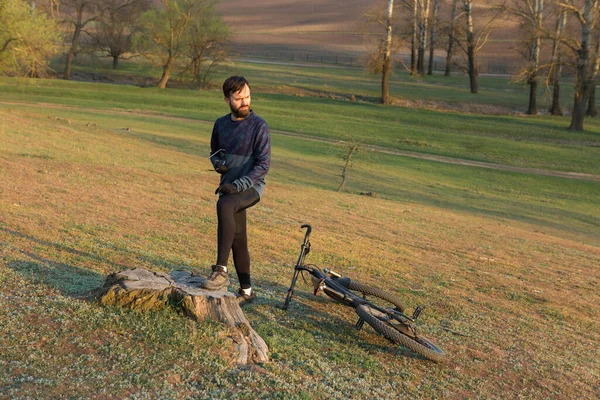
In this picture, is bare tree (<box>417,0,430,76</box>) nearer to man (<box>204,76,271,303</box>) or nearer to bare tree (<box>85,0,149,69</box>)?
bare tree (<box>85,0,149,69</box>)

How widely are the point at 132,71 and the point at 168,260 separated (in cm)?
6838

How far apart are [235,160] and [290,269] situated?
10.8 feet

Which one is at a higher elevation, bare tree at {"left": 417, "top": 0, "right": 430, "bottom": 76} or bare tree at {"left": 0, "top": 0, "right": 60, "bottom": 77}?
bare tree at {"left": 417, "top": 0, "right": 430, "bottom": 76}

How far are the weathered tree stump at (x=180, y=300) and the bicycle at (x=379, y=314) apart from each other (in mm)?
1226

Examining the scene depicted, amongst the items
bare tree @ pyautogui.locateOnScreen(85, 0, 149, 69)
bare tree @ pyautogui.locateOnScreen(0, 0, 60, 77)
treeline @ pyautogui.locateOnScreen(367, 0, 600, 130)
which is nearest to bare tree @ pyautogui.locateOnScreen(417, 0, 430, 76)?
treeline @ pyautogui.locateOnScreen(367, 0, 600, 130)

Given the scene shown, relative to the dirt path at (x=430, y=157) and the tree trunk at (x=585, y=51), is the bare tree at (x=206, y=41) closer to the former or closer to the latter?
the dirt path at (x=430, y=157)

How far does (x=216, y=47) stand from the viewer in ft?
208

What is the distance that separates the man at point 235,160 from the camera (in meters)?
6.79

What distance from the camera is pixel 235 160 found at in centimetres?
699

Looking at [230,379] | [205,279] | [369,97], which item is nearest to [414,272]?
[205,279]

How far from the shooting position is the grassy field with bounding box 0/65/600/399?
18.2 ft

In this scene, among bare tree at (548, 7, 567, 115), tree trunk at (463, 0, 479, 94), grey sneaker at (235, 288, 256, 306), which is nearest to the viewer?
grey sneaker at (235, 288, 256, 306)

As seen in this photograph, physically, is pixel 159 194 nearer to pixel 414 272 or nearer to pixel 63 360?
pixel 414 272

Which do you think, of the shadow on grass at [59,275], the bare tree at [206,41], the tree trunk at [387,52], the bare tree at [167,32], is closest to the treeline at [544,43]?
the tree trunk at [387,52]
